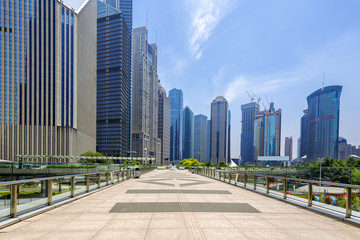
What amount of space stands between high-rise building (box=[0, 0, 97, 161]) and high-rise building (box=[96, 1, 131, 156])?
38304mm

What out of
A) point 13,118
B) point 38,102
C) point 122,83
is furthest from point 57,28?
point 122,83

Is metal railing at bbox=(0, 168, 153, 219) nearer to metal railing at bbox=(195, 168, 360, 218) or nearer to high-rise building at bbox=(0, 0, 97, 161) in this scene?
metal railing at bbox=(195, 168, 360, 218)

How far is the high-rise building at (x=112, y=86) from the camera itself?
371 feet

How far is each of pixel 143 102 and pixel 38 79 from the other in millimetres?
83212

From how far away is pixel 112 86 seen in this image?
380ft

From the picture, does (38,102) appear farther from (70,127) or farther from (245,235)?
(245,235)

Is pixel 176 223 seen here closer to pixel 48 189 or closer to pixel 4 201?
pixel 4 201

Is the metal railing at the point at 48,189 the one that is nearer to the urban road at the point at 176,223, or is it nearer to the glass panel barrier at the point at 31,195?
the glass panel barrier at the point at 31,195

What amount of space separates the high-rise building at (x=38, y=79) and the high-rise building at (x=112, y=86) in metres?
38.3

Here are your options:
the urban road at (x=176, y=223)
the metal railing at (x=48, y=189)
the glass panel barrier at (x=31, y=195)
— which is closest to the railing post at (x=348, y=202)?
the urban road at (x=176, y=223)

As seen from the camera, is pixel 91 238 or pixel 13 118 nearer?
pixel 91 238

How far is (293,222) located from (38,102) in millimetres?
81825

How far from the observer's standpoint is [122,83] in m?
117

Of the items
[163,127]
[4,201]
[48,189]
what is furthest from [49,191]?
[163,127]
